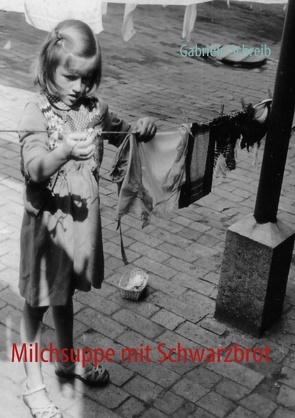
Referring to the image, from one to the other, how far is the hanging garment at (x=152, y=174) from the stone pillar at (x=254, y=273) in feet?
1.55

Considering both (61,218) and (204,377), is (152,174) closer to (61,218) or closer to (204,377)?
(61,218)

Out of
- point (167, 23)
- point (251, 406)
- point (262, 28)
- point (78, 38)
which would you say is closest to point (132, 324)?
point (251, 406)

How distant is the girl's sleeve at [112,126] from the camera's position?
112 inches

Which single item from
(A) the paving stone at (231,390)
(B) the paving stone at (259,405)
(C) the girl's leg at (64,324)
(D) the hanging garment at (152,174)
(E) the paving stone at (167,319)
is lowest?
(E) the paving stone at (167,319)

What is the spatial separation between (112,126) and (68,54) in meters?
0.51

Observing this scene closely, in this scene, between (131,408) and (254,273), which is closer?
(131,408)

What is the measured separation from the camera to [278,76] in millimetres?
3242

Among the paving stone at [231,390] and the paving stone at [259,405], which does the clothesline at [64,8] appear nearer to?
the paving stone at [231,390]

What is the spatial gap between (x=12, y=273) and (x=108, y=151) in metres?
2.70

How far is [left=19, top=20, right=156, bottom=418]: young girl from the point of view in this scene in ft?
8.34

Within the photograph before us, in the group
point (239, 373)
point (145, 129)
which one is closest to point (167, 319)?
point (239, 373)

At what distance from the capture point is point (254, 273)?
3582 mm

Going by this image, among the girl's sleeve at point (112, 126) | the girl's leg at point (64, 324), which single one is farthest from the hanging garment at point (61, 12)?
the girl's leg at point (64, 324)

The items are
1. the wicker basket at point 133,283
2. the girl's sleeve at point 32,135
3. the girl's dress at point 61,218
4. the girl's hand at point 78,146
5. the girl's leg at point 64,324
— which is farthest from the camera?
the wicker basket at point 133,283
